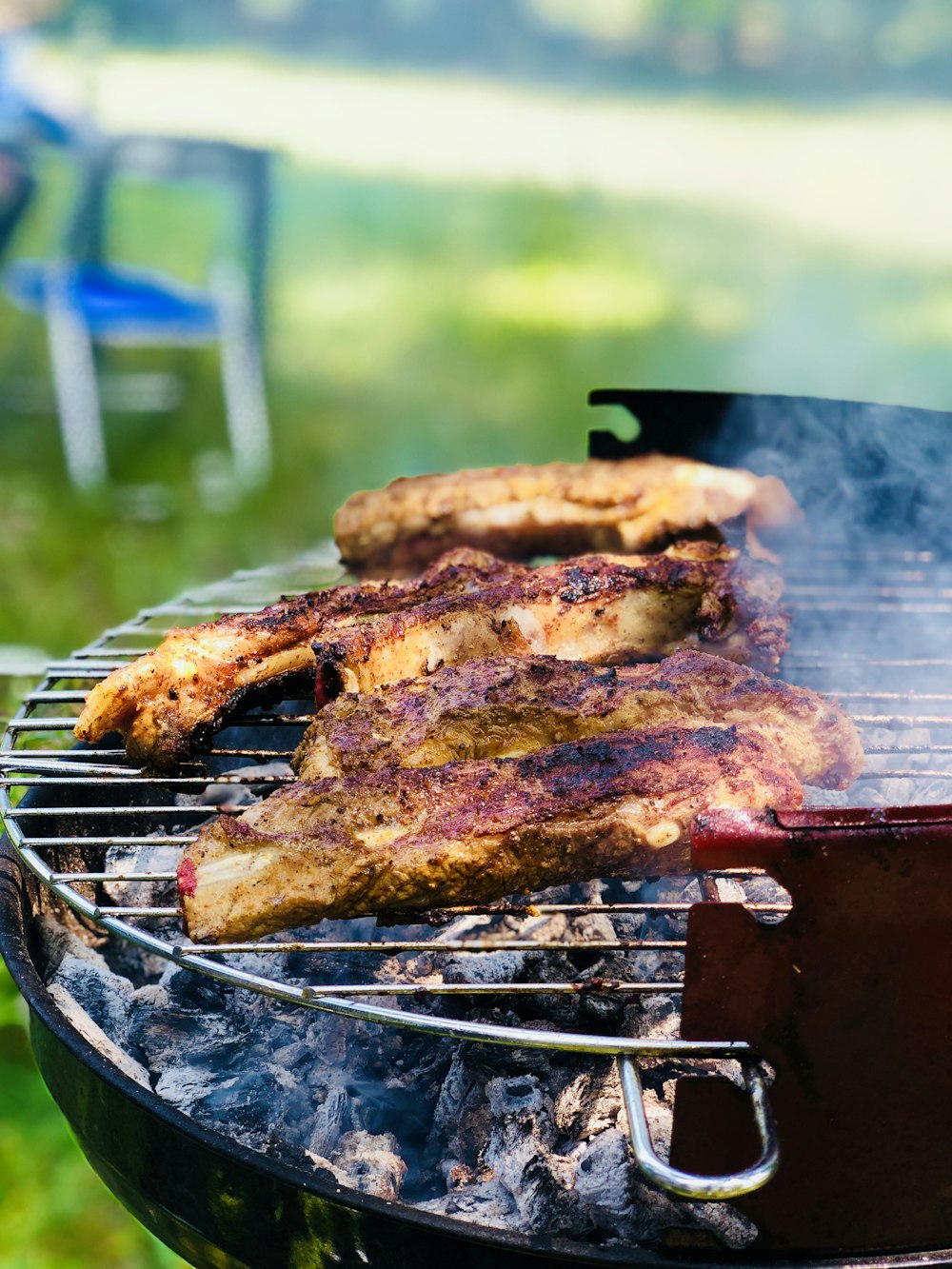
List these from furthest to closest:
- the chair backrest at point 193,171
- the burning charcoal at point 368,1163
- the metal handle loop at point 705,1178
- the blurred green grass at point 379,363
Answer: the chair backrest at point 193,171, the blurred green grass at point 379,363, the burning charcoal at point 368,1163, the metal handle loop at point 705,1178

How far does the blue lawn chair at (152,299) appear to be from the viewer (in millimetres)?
7582

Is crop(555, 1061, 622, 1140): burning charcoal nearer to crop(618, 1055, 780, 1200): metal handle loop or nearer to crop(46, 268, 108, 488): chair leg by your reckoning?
crop(618, 1055, 780, 1200): metal handle loop

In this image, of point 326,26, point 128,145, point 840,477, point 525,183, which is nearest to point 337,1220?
point 840,477

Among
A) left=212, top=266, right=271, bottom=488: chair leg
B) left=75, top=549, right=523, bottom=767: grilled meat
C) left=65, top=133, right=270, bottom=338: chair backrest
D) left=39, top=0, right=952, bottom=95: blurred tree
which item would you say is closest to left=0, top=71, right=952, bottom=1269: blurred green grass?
left=212, top=266, right=271, bottom=488: chair leg

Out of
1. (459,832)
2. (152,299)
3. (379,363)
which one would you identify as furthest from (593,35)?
(459,832)

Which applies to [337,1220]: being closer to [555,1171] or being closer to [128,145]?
[555,1171]

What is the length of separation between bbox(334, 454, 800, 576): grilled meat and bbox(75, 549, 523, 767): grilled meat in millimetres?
523

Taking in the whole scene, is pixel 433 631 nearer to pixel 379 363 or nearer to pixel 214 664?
pixel 214 664

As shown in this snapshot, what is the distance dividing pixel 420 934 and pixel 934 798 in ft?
3.97

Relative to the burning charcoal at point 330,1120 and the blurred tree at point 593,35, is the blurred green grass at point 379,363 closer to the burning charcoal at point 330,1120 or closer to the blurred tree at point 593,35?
the burning charcoal at point 330,1120

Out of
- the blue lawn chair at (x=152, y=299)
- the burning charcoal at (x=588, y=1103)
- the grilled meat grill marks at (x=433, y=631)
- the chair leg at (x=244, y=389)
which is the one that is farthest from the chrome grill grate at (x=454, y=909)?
the chair leg at (x=244, y=389)

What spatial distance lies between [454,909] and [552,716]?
0.49 metres

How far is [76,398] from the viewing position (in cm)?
804

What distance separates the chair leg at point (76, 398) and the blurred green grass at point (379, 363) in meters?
0.22
